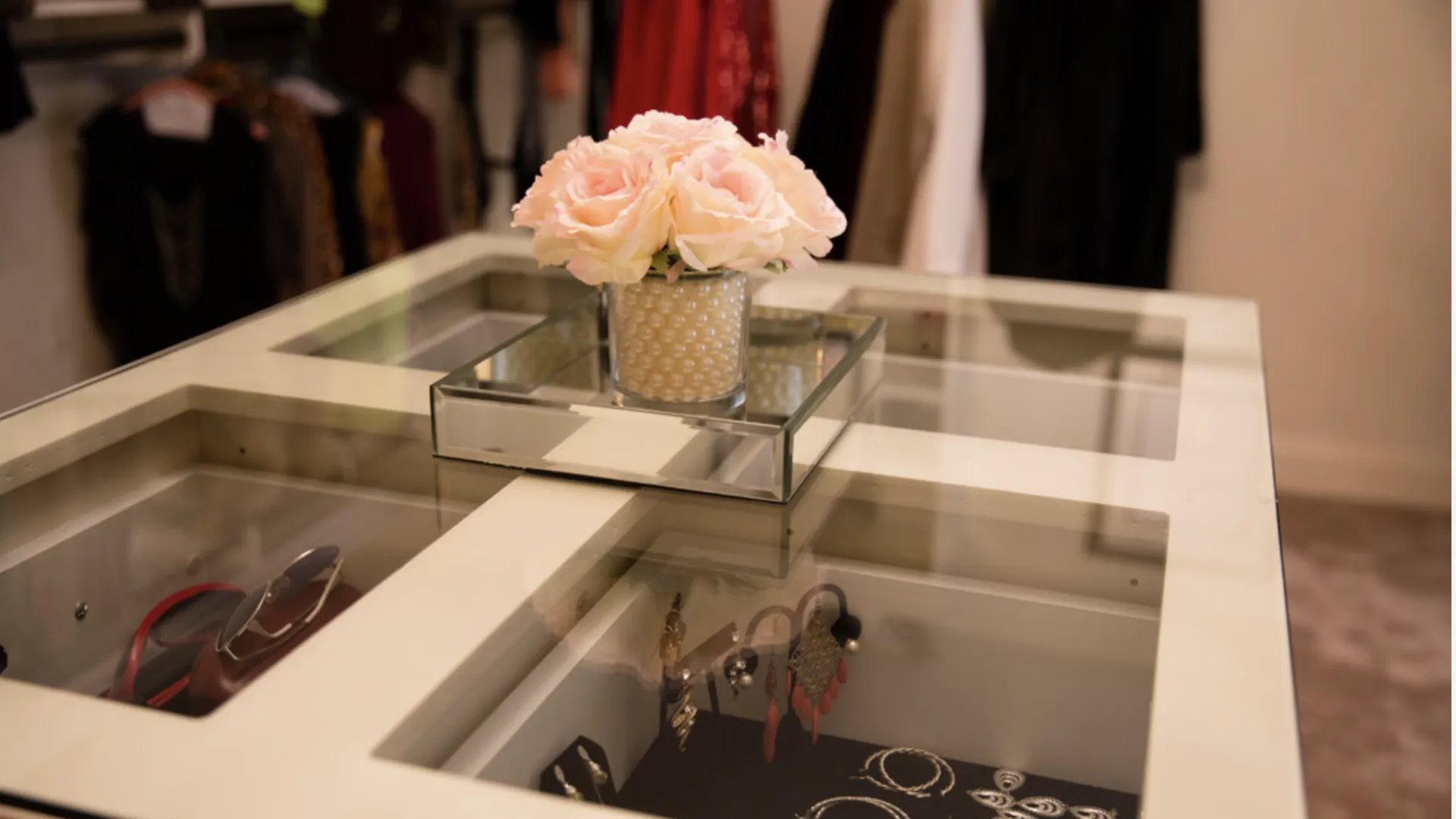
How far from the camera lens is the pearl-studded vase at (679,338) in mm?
1026

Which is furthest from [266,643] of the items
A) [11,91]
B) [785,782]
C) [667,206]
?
[11,91]

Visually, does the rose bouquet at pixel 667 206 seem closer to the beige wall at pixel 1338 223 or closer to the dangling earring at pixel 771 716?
the dangling earring at pixel 771 716

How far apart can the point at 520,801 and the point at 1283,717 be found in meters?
0.38

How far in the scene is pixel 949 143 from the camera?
2.51m

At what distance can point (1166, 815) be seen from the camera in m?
0.59

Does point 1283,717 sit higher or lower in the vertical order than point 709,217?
lower

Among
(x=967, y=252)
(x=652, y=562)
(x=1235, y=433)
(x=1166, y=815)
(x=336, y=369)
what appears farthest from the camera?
(x=967, y=252)

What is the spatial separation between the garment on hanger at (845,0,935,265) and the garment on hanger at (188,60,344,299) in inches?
41.4

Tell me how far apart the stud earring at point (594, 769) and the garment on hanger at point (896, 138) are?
202cm

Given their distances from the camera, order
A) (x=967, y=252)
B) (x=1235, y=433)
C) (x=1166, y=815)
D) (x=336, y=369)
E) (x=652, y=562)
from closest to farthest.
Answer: (x=1166, y=815) → (x=652, y=562) → (x=1235, y=433) → (x=336, y=369) → (x=967, y=252)

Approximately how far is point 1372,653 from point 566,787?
1.89 metres

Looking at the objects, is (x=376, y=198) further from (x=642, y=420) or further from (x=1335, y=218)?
(x=1335, y=218)

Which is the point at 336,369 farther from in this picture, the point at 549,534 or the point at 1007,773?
the point at 1007,773

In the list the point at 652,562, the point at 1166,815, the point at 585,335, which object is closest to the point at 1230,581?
the point at 1166,815
